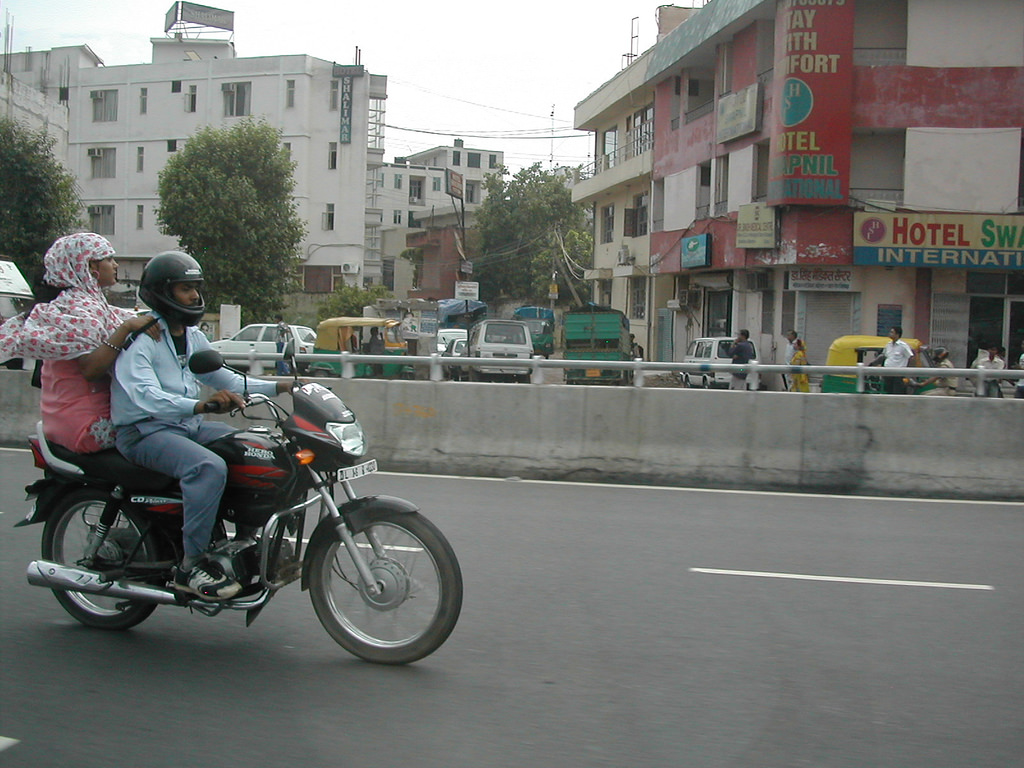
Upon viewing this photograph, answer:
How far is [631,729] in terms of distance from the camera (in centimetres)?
384

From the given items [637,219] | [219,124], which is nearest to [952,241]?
[637,219]

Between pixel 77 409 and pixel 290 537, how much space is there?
1.16 m

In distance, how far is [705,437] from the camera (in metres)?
10.2

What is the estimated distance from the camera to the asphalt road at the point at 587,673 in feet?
12.0

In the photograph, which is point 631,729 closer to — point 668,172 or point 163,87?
point 668,172

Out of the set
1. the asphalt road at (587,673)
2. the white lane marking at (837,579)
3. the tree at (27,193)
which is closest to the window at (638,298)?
the tree at (27,193)

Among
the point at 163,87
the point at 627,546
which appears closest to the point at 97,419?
the point at 627,546

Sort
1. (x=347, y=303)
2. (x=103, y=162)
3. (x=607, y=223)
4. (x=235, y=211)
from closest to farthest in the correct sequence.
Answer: (x=235, y=211) < (x=607, y=223) < (x=347, y=303) < (x=103, y=162)

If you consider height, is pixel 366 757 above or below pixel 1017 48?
→ below

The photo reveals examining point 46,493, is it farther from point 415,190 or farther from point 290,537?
point 415,190

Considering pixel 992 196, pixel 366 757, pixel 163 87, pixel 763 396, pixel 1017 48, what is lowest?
pixel 366 757

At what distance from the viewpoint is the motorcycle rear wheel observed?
471cm

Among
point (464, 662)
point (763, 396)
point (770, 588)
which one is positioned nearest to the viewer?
point (464, 662)

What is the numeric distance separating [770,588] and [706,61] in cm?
2922
